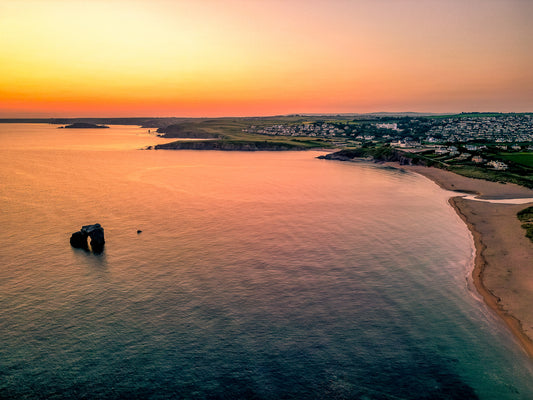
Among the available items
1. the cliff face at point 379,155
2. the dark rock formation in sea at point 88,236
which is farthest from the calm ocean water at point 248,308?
the cliff face at point 379,155

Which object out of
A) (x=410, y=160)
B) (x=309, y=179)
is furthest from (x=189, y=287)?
(x=410, y=160)

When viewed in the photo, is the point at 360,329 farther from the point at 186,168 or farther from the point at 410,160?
the point at 410,160

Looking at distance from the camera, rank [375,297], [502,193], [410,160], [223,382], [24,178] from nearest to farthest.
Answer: [223,382] → [375,297] → [502,193] → [24,178] → [410,160]

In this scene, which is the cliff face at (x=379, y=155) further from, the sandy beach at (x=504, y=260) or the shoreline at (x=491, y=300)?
the shoreline at (x=491, y=300)

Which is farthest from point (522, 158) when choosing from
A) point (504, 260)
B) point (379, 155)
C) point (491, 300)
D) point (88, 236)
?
point (88, 236)

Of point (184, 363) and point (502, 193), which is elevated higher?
point (502, 193)

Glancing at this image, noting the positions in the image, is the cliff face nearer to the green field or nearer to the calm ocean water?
the green field

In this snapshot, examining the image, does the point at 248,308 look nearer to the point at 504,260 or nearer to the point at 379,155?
the point at 504,260

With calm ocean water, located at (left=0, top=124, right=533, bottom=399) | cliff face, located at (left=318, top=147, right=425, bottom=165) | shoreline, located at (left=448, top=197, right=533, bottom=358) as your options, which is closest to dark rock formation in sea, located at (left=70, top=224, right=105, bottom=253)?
calm ocean water, located at (left=0, top=124, right=533, bottom=399)
